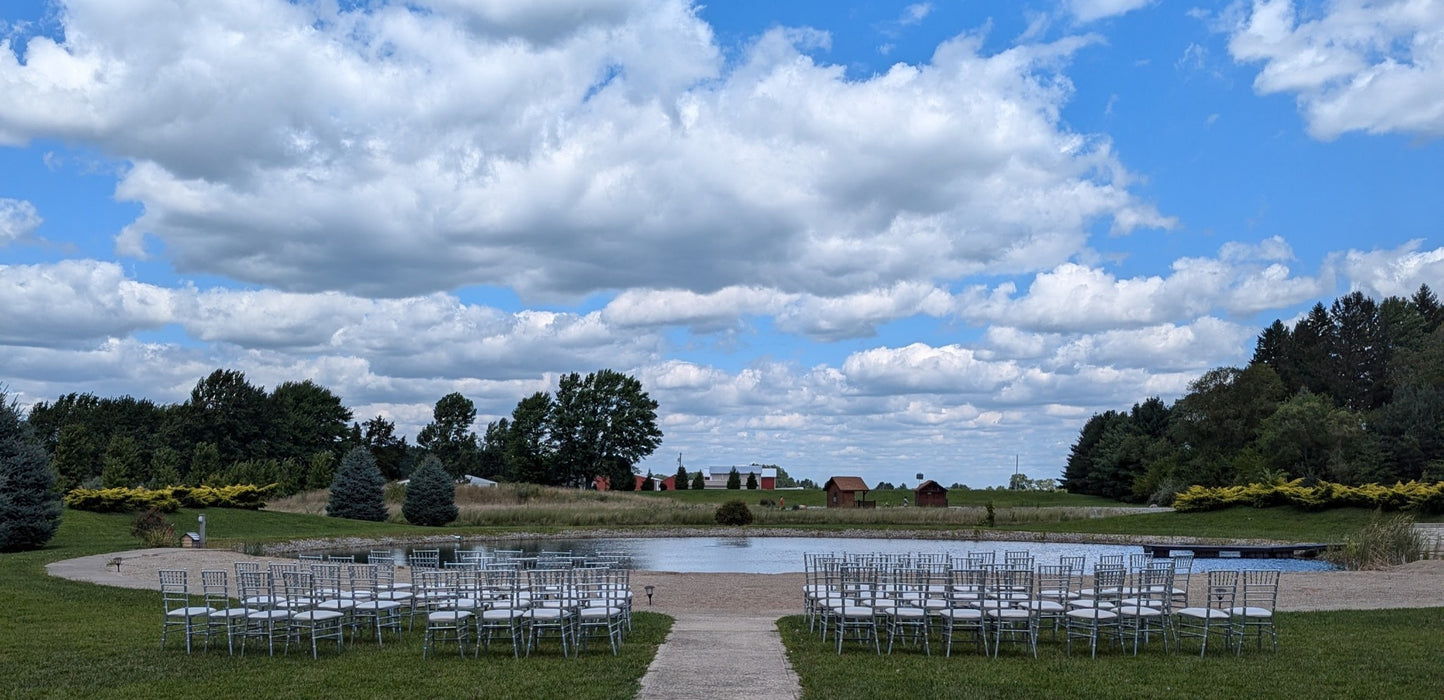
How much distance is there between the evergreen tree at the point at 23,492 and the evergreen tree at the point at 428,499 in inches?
714

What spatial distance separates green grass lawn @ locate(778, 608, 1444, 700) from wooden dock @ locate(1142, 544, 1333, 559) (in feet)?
70.6

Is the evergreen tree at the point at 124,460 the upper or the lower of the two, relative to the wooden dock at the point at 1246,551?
upper

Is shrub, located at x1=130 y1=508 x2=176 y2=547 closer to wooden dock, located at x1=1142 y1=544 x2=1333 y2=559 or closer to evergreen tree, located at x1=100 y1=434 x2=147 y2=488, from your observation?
evergreen tree, located at x1=100 y1=434 x2=147 y2=488

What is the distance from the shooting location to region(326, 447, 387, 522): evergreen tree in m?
49.8

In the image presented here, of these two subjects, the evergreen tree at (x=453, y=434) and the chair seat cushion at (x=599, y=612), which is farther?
the evergreen tree at (x=453, y=434)

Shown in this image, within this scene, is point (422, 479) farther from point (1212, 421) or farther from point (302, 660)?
point (1212, 421)

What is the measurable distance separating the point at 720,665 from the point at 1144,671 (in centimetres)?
402

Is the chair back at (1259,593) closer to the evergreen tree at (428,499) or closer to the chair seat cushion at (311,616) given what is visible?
the chair seat cushion at (311,616)

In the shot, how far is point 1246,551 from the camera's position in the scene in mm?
34531

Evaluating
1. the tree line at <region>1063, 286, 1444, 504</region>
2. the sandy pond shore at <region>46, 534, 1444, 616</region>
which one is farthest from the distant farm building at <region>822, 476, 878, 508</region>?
the sandy pond shore at <region>46, 534, 1444, 616</region>

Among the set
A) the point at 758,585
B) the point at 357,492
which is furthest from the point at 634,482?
the point at 758,585

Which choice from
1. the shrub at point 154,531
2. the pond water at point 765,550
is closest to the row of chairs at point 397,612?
the pond water at point 765,550

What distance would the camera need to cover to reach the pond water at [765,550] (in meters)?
30.3

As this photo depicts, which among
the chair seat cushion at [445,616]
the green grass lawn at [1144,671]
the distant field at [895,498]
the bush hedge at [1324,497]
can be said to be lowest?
the distant field at [895,498]
